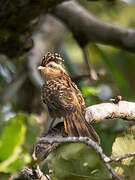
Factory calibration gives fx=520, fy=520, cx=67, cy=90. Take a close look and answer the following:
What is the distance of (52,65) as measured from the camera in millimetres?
4293

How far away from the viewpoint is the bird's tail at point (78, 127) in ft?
10.8

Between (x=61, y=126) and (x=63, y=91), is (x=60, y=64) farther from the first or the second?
(x=61, y=126)

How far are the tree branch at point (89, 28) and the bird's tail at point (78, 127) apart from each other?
6.11 feet

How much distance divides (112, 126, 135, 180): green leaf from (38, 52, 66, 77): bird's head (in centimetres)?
143

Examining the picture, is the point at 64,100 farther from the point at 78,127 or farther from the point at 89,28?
the point at 89,28

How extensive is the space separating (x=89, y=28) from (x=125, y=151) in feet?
10.4

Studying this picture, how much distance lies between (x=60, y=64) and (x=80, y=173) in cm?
193

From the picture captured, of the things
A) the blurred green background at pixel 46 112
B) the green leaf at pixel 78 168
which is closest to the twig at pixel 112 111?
the blurred green background at pixel 46 112

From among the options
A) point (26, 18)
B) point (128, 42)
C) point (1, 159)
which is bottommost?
point (128, 42)

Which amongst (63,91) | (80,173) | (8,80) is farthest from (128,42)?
(80,173)

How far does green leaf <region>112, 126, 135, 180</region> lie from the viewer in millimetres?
2615

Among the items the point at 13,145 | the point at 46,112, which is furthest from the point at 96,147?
the point at 46,112

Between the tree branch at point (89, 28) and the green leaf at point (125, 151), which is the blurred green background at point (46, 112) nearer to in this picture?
the green leaf at point (125, 151)

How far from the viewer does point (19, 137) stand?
171cm
